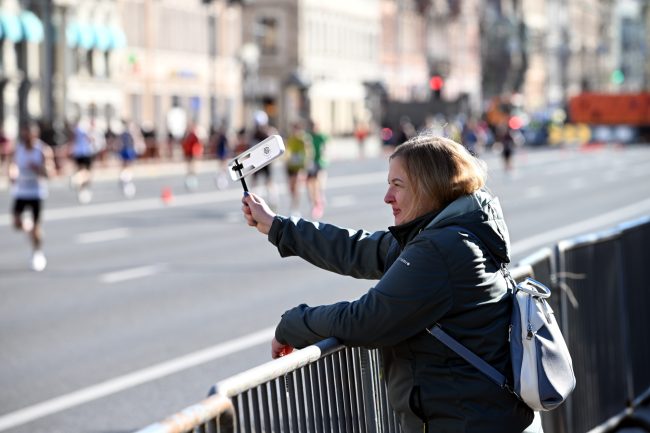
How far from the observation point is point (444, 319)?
4.57 m

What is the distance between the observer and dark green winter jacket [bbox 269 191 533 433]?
14.8 ft

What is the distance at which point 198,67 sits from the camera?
269 ft

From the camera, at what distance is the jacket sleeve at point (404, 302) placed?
4492 millimetres

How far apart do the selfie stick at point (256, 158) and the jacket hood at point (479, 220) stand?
0.67m

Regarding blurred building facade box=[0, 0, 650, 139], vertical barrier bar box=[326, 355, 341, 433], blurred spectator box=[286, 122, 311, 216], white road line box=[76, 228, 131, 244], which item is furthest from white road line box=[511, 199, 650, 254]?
blurred building facade box=[0, 0, 650, 139]

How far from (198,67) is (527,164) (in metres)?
22.1

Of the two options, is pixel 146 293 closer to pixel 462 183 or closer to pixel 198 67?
pixel 462 183

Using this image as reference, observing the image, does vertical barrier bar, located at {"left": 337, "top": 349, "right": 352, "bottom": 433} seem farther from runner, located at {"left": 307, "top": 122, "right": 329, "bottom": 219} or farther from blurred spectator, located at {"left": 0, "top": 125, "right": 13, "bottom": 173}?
blurred spectator, located at {"left": 0, "top": 125, "right": 13, "bottom": 173}

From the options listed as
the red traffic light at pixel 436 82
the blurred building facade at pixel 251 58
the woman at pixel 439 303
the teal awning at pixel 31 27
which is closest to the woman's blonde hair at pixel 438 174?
the woman at pixel 439 303

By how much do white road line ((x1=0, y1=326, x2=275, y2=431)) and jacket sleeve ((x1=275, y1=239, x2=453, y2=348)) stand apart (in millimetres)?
5844

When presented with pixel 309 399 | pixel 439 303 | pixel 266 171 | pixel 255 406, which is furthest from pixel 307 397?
pixel 266 171

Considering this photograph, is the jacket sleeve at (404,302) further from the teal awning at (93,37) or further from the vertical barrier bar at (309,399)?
the teal awning at (93,37)

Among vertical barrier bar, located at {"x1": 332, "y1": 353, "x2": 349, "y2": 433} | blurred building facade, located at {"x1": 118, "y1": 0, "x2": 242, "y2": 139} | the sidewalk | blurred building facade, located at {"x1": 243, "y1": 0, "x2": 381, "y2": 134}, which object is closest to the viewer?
vertical barrier bar, located at {"x1": 332, "y1": 353, "x2": 349, "y2": 433}

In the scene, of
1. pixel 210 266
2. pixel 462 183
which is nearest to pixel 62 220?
pixel 210 266
